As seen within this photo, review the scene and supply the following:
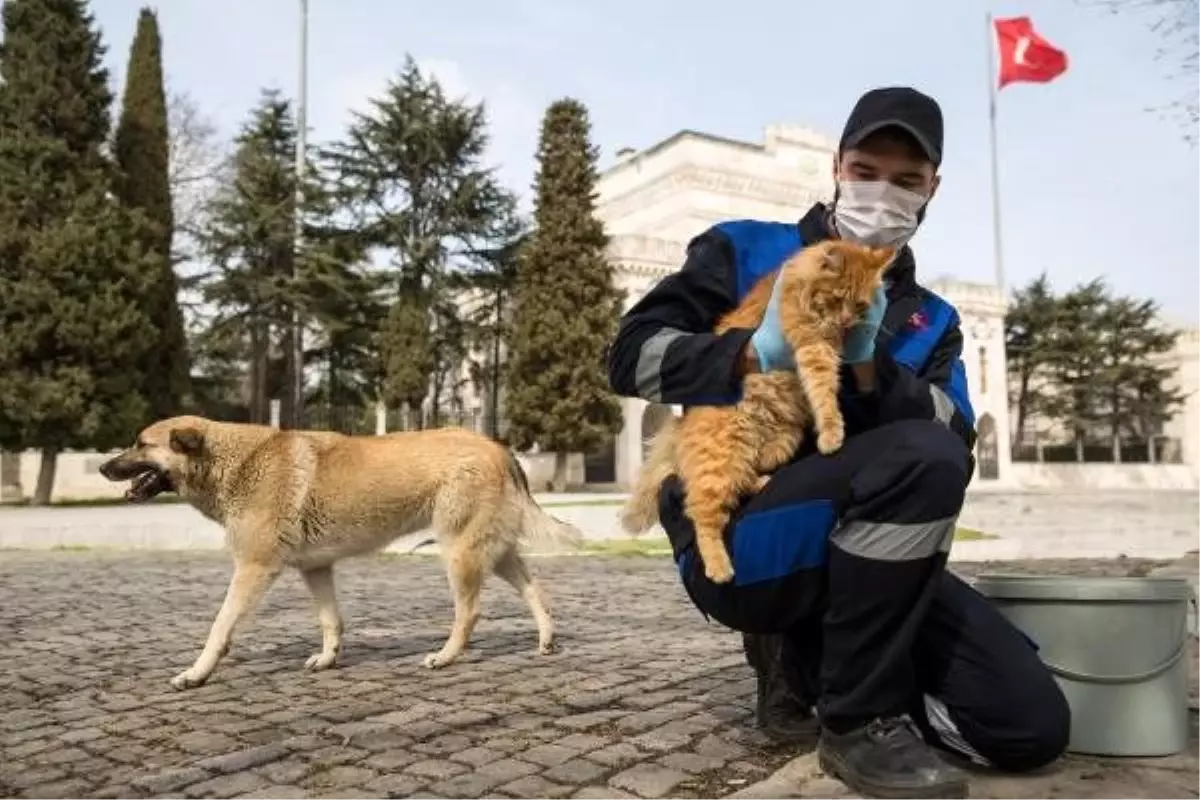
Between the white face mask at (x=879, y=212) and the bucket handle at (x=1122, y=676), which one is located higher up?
the white face mask at (x=879, y=212)

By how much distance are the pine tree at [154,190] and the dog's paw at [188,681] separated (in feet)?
86.9

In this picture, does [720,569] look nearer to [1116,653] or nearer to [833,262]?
[833,262]

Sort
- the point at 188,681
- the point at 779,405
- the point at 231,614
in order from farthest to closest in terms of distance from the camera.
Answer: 1. the point at 231,614
2. the point at 188,681
3. the point at 779,405

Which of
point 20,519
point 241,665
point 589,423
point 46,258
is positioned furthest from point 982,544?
point 46,258

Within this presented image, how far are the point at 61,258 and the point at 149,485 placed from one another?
2515cm

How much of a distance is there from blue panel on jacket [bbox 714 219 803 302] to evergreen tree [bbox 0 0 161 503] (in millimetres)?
27002

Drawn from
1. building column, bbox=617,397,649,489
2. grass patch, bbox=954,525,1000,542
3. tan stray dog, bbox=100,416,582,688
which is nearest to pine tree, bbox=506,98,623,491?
building column, bbox=617,397,649,489

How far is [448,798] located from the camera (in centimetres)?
300

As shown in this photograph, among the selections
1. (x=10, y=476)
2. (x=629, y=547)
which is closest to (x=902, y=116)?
(x=629, y=547)

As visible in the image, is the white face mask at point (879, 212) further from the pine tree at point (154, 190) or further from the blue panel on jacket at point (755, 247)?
the pine tree at point (154, 190)

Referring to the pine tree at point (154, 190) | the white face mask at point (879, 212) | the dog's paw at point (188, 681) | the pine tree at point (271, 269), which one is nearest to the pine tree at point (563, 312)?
the pine tree at point (271, 269)

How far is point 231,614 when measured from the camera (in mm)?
5105

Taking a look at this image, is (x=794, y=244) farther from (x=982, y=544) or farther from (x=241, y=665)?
(x=982, y=544)

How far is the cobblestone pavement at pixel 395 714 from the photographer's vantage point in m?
3.15
